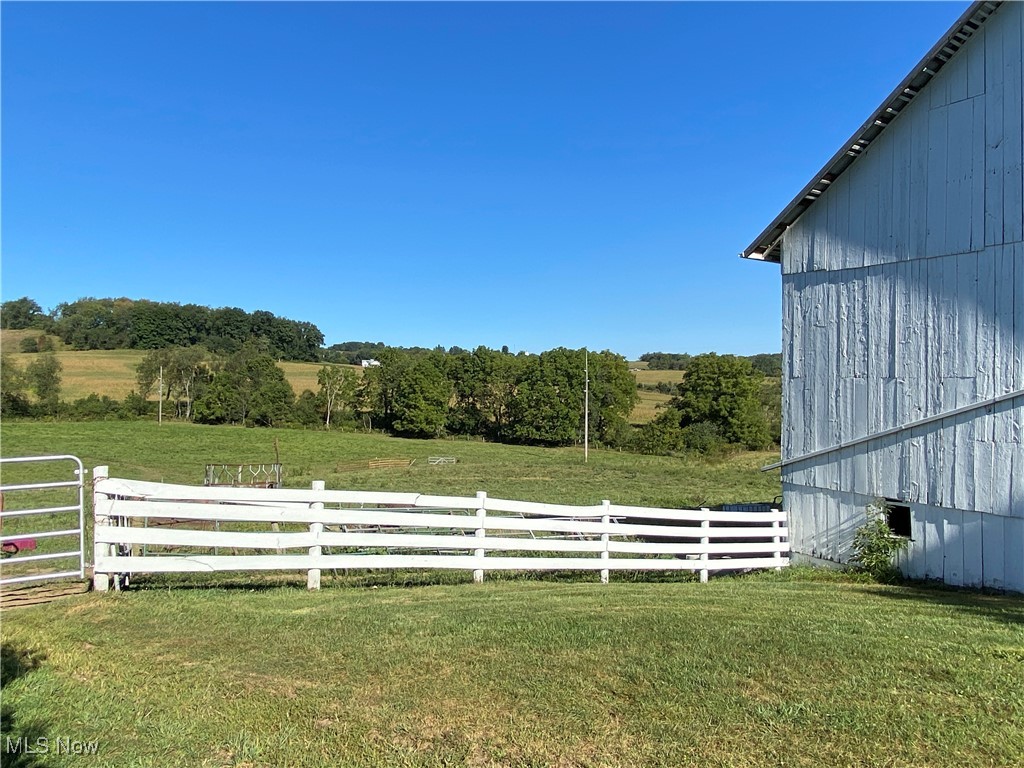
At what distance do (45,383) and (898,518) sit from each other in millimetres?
70473

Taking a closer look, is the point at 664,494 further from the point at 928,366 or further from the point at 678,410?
the point at 678,410

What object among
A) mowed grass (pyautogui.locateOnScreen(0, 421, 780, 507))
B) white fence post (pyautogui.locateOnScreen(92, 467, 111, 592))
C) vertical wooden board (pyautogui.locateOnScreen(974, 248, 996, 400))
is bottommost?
mowed grass (pyautogui.locateOnScreen(0, 421, 780, 507))

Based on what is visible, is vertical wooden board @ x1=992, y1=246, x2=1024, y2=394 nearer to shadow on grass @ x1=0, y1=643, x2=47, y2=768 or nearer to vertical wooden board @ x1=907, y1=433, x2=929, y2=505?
vertical wooden board @ x1=907, y1=433, x2=929, y2=505

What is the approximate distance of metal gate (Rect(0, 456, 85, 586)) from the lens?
606cm

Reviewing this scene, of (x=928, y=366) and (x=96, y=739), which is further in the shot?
(x=928, y=366)

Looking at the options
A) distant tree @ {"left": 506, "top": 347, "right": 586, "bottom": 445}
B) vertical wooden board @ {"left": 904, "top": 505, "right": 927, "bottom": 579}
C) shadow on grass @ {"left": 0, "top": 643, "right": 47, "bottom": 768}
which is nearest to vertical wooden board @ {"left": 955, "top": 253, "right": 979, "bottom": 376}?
vertical wooden board @ {"left": 904, "top": 505, "right": 927, "bottom": 579}

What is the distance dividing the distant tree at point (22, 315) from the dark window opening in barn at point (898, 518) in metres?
92.3

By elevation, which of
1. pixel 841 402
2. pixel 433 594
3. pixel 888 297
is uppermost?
pixel 888 297

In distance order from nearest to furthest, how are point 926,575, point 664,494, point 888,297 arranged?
point 926,575
point 888,297
point 664,494

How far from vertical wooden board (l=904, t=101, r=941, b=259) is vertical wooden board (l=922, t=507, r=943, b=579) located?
12.1ft

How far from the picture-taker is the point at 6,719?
3.69 meters

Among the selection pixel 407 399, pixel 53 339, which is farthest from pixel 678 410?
pixel 53 339

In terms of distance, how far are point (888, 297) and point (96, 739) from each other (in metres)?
10.8

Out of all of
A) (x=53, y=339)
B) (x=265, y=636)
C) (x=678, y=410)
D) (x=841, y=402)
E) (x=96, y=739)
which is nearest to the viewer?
(x=96, y=739)
